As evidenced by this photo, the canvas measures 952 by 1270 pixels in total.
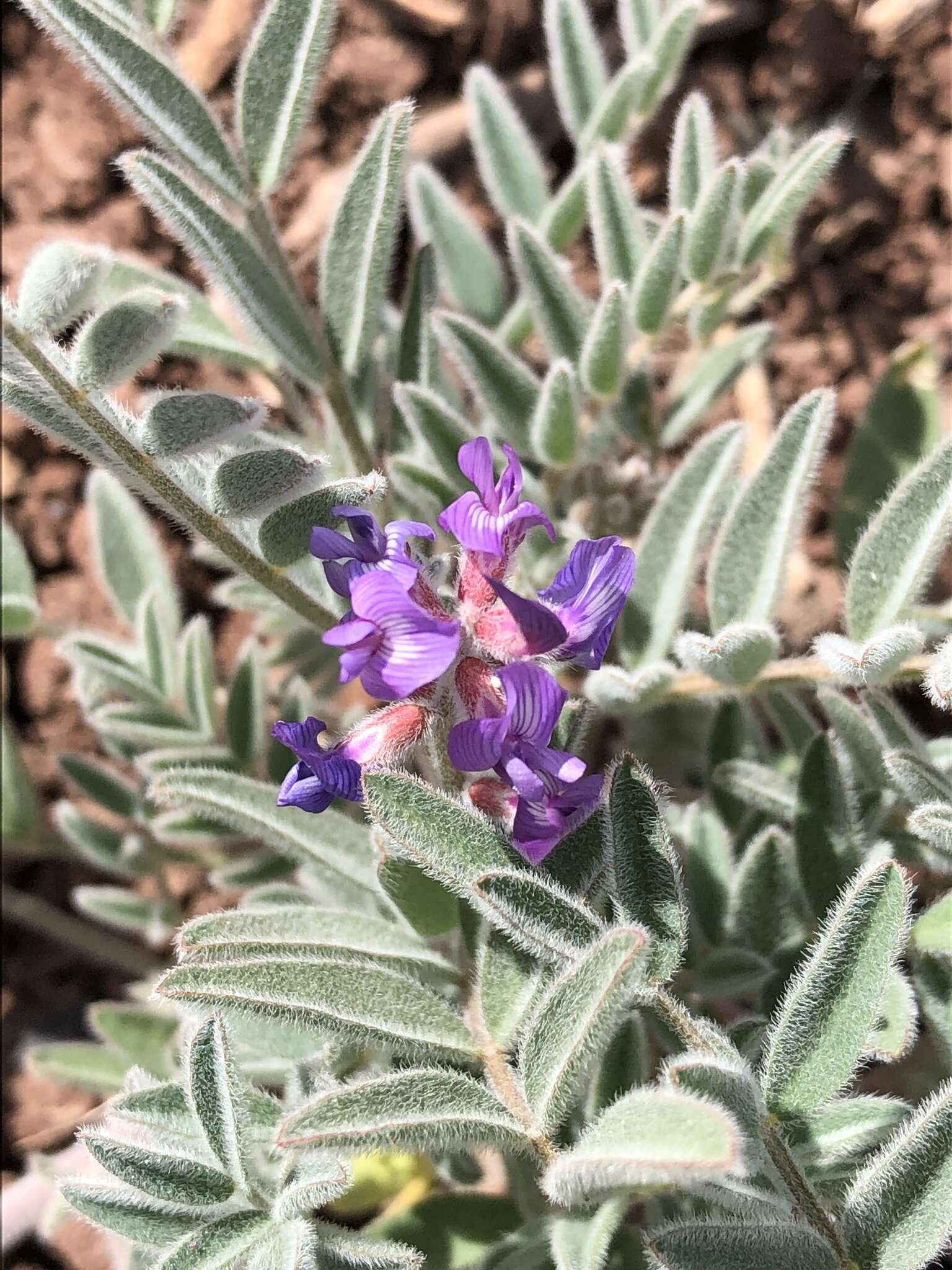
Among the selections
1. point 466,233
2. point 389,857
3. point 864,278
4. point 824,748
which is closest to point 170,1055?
point 389,857

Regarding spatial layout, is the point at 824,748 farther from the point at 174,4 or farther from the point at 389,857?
the point at 174,4

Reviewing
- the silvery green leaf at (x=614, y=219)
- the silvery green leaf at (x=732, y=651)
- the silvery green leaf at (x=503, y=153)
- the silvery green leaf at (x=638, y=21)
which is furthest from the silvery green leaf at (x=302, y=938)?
the silvery green leaf at (x=638, y=21)

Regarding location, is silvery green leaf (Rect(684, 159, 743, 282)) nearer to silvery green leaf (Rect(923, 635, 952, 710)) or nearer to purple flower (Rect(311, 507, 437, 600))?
silvery green leaf (Rect(923, 635, 952, 710))

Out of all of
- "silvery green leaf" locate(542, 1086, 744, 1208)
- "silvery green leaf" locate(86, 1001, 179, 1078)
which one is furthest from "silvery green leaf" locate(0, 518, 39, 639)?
"silvery green leaf" locate(542, 1086, 744, 1208)

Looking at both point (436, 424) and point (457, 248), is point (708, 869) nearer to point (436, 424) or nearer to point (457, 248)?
point (436, 424)

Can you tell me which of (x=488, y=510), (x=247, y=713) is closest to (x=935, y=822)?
(x=488, y=510)

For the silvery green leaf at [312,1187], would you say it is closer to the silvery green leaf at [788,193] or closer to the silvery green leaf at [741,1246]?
the silvery green leaf at [741,1246]
